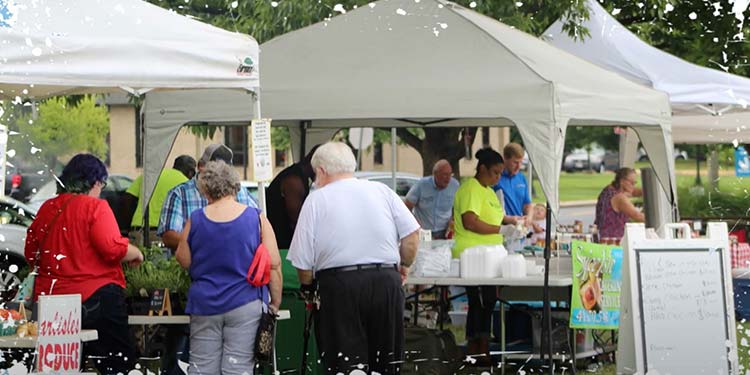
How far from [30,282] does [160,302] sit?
773 millimetres

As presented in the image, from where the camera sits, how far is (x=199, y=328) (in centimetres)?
732

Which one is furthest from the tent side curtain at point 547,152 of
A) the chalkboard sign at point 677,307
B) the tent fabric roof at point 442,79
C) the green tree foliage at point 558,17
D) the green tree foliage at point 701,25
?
the green tree foliage at point 701,25

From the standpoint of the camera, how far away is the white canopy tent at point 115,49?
6.86 metres

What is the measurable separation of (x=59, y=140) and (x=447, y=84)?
33.0 metres

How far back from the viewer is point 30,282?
7809mm

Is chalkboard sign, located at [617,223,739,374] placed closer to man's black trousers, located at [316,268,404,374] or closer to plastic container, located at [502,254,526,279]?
plastic container, located at [502,254,526,279]

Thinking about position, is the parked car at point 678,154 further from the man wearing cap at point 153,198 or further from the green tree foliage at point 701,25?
the man wearing cap at point 153,198

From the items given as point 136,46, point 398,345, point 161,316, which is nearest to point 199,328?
point 161,316

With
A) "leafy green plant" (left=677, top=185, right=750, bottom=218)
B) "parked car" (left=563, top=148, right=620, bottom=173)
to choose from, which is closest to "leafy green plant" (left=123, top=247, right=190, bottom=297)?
"leafy green plant" (left=677, top=185, right=750, bottom=218)

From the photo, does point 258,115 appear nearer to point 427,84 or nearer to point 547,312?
point 427,84

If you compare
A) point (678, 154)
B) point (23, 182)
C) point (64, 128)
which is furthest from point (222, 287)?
point (678, 154)

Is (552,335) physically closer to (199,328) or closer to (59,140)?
(199,328)

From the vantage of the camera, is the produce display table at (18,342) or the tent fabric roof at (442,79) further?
the tent fabric roof at (442,79)

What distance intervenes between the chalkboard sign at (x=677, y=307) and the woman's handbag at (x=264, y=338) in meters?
2.70
